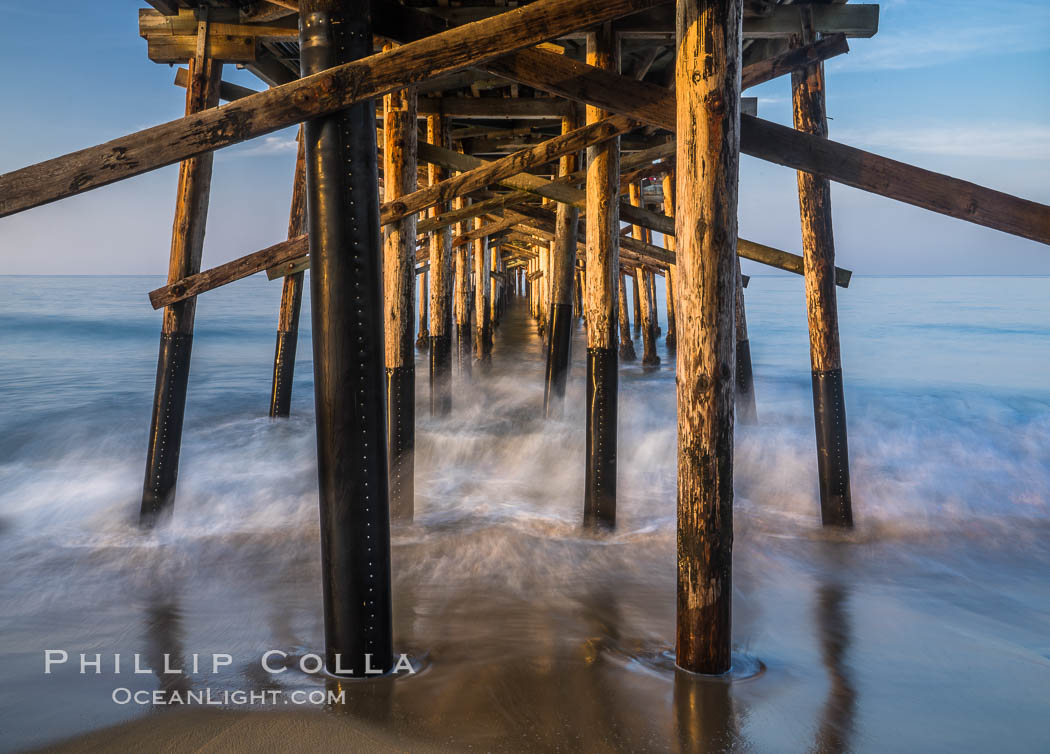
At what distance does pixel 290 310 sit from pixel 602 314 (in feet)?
14.1

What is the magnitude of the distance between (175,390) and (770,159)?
382cm

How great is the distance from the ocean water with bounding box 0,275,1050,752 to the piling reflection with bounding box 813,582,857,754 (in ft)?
0.04

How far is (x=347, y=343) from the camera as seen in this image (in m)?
2.41

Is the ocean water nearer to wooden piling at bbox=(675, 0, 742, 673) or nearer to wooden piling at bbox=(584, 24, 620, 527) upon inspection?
wooden piling at bbox=(584, 24, 620, 527)

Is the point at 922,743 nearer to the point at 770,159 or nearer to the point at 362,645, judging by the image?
the point at 362,645

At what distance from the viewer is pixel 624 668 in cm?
282

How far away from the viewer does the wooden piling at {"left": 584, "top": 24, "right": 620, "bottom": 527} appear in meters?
4.70

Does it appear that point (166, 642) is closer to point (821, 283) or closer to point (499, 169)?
point (499, 169)

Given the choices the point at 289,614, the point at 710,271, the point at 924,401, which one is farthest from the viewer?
the point at 924,401

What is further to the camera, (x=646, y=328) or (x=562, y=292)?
(x=646, y=328)

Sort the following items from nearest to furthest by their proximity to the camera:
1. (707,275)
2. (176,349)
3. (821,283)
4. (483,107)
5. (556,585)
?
(707,275), (556,585), (821,283), (176,349), (483,107)

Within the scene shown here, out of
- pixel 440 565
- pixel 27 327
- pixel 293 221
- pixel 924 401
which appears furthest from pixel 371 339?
pixel 27 327

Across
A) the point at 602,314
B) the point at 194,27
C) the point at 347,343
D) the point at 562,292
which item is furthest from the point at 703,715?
the point at 562,292

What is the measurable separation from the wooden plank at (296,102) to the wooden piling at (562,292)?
15.6 feet
